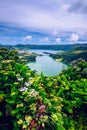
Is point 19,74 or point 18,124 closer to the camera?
point 18,124

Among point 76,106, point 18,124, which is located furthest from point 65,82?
point 18,124

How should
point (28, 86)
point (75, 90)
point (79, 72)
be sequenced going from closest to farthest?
point (28, 86)
point (75, 90)
point (79, 72)

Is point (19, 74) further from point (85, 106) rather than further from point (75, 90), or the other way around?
point (85, 106)

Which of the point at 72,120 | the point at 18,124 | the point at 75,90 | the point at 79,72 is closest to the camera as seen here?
the point at 18,124

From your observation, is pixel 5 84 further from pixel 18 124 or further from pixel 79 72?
pixel 79 72

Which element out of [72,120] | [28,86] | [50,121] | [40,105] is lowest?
[72,120]

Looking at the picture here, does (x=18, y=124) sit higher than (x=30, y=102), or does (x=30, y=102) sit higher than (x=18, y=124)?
(x=30, y=102)

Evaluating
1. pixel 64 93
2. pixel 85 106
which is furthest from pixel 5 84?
pixel 85 106
